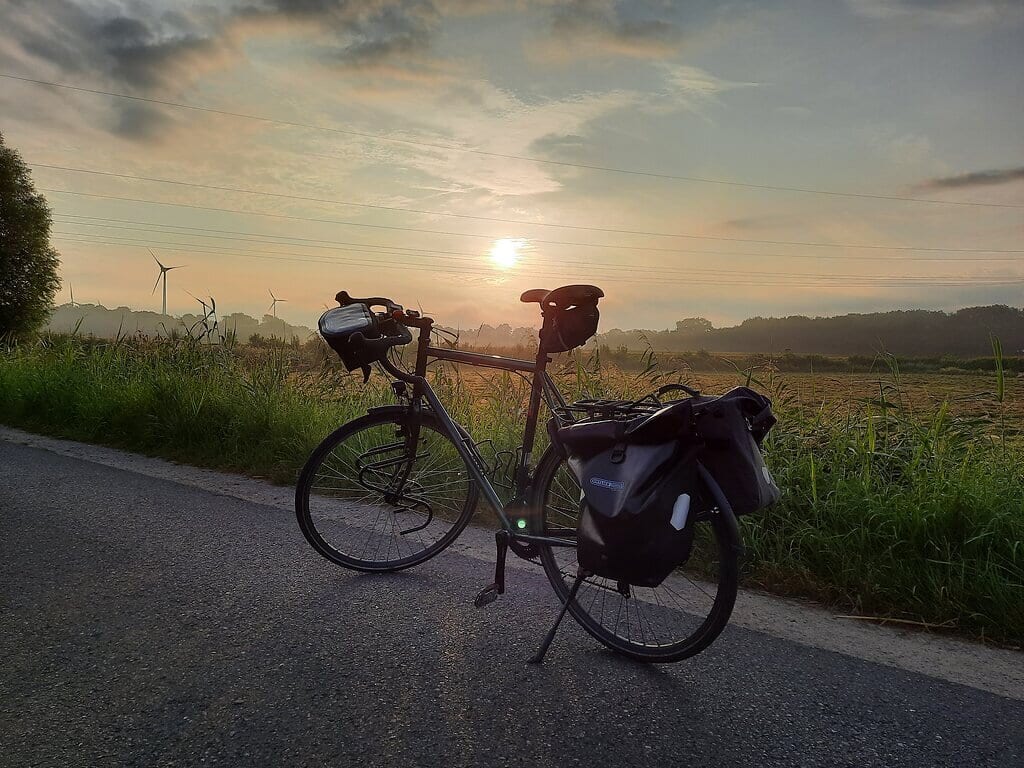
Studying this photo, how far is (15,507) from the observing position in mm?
5227

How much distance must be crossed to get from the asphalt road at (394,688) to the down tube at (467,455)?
0.53 meters

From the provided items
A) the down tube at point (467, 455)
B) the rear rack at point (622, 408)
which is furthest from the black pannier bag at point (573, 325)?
the down tube at point (467, 455)

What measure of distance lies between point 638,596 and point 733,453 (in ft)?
4.29

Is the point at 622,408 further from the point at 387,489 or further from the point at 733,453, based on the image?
the point at 387,489

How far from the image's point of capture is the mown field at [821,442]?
3.69 m

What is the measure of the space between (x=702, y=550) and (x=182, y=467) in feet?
16.3

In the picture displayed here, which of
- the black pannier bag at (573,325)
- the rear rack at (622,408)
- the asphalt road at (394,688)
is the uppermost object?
the black pannier bag at (573,325)

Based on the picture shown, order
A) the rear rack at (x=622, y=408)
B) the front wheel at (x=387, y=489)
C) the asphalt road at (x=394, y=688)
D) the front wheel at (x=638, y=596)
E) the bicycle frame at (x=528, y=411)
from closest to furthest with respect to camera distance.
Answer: the asphalt road at (x=394, y=688) → the front wheel at (x=638, y=596) → the rear rack at (x=622, y=408) → the bicycle frame at (x=528, y=411) → the front wheel at (x=387, y=489)

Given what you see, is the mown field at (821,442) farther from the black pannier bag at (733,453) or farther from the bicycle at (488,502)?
the black pannier bag at (733,453)

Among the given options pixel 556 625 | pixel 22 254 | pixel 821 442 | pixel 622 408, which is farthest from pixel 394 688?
pixel 22 254

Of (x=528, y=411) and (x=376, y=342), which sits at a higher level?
(x=376, y=342)

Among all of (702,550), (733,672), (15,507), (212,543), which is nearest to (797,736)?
(733,672)

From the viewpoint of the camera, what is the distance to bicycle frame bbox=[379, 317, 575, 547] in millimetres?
3489

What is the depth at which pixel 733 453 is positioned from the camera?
2.70 metres
